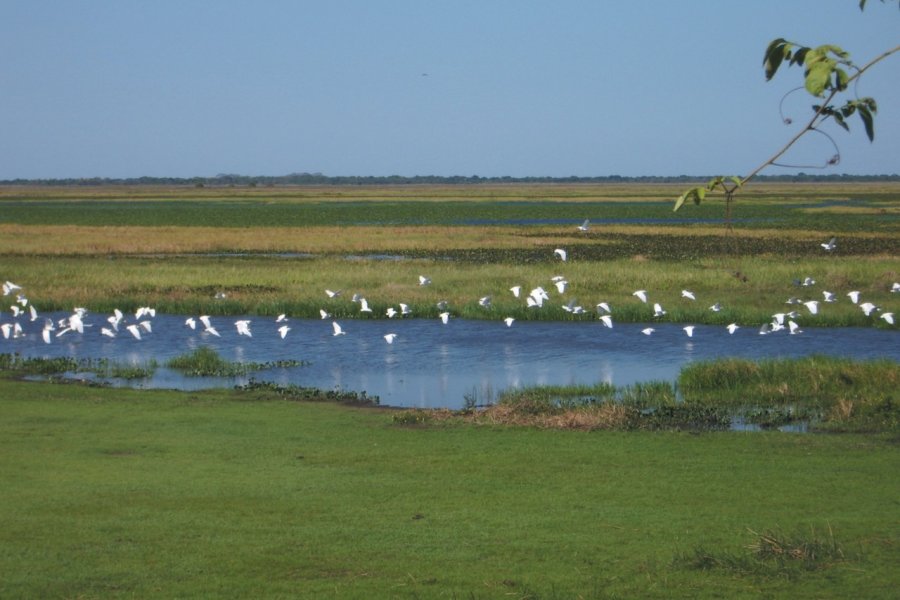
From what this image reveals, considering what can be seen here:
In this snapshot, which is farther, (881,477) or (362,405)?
(362,405)

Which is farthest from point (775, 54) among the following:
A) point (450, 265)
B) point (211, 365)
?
point (450, 265)

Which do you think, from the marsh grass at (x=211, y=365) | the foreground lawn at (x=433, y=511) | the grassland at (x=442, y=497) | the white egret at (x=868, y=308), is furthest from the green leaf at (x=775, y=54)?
the white egret at (x=868, y=308)

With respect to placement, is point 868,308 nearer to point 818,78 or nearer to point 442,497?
point 442,497

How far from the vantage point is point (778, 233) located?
5856 cm

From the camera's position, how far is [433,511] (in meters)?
9.86

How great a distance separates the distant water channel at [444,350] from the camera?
21.2 m

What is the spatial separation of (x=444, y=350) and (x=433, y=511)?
15612 millimetres

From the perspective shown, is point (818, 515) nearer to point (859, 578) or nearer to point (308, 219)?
point (859, 578)

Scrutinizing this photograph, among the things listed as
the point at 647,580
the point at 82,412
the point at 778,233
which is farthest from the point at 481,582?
the point at 778,233

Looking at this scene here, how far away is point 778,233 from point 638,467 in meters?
49.6

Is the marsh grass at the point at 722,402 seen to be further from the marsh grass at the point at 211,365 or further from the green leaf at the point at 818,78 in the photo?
the green leaf at the point at 818,78

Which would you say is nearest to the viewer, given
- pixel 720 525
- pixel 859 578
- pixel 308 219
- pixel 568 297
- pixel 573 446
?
pixel 859 578

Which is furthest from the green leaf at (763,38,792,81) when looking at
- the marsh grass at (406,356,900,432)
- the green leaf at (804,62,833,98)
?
the marsh grass at (406,356,900,432)

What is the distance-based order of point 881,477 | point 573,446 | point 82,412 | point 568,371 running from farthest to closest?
point 568,371 < point 82,412 < point 573,446 < point 881,477
